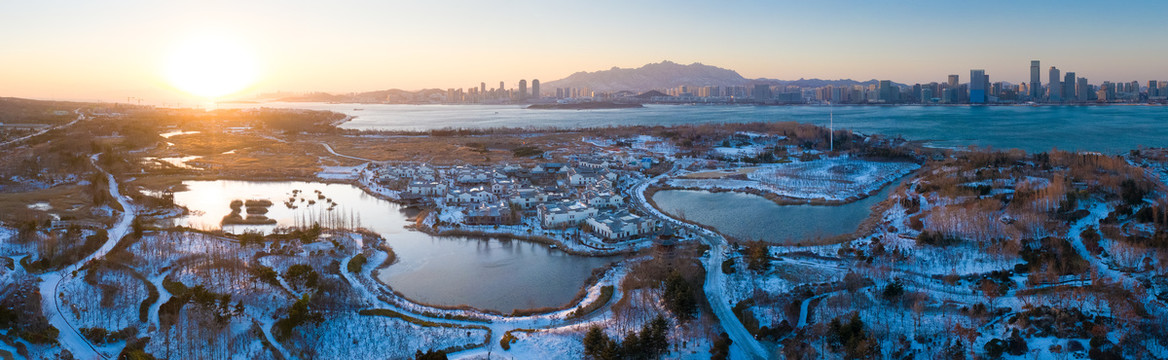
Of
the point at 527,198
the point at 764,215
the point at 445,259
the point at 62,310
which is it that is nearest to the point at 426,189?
the point at 527,198

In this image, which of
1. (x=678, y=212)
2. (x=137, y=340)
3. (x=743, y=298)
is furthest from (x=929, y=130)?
(x=137, y=340)

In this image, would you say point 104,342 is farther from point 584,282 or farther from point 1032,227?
point 1032,227

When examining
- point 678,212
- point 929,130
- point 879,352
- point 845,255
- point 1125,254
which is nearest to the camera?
point 879,352

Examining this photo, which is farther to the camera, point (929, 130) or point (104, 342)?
point (929, 130)

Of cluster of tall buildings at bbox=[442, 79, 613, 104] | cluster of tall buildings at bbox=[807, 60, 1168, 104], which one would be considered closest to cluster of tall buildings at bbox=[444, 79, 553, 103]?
cluster of tall buildings at bbox=[442, 79, 613, 104]

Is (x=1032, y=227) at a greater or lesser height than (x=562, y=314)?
greater

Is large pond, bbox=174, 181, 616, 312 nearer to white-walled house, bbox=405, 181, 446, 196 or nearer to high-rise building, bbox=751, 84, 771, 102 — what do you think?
white-walled house, bbox=405, 181, 446, 196
